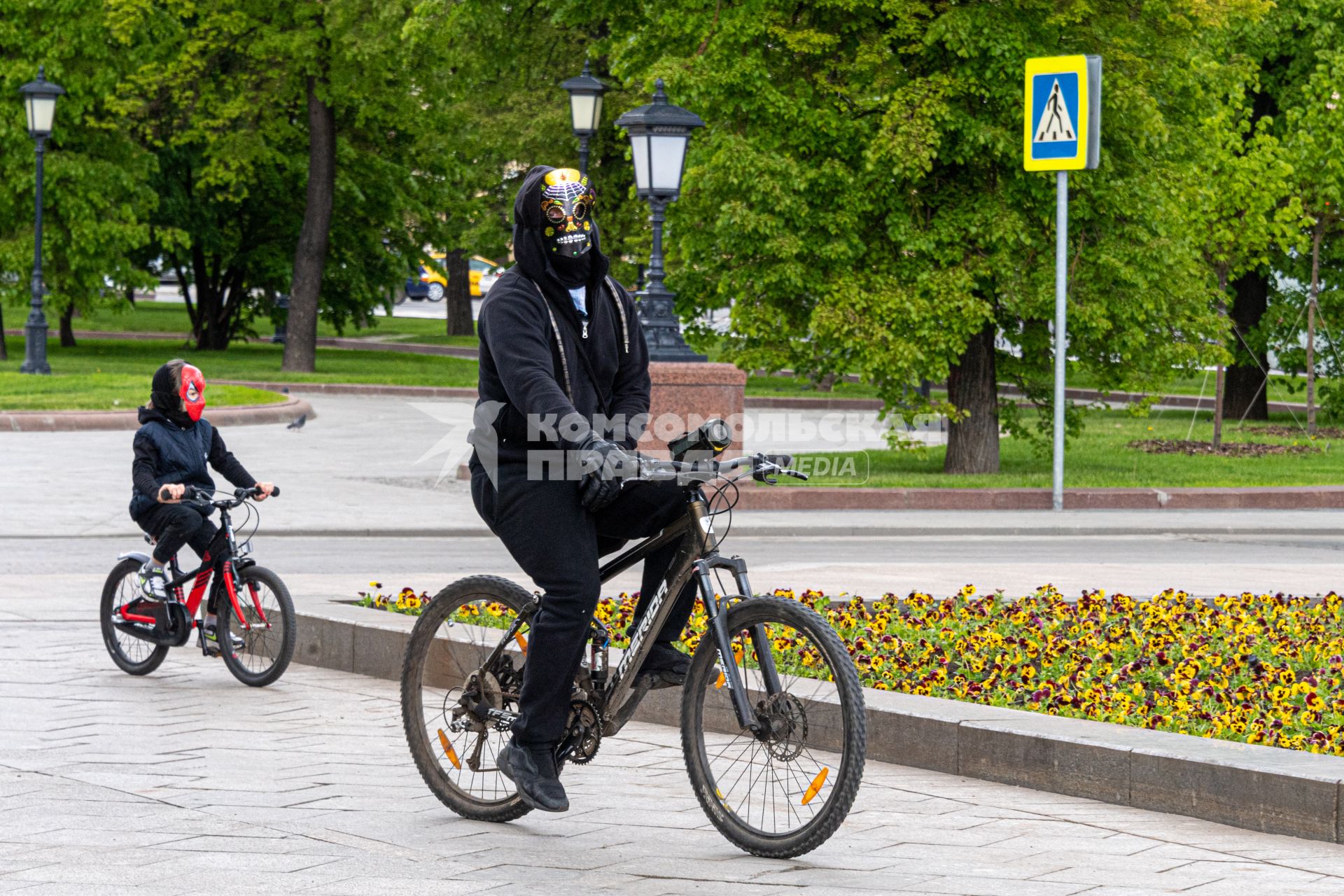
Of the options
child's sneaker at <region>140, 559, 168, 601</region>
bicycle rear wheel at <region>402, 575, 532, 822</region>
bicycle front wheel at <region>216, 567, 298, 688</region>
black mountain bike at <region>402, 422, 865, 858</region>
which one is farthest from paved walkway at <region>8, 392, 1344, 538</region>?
black mountain bike at <region>402, 422, 865, 858</region>

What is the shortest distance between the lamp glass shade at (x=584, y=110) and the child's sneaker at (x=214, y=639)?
14718mm

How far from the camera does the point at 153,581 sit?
8.23 metres

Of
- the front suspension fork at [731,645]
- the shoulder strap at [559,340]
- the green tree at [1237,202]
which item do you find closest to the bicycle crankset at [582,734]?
the front suspension fork at [731,645]

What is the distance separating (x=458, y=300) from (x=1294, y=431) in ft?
107

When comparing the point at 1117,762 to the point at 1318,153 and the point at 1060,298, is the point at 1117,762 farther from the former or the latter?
the point at 1318,153

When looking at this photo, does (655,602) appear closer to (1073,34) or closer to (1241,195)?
(1073,34)

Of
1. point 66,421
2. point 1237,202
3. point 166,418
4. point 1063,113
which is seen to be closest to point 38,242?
point 66,421

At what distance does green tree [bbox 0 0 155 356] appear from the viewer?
1336 inches

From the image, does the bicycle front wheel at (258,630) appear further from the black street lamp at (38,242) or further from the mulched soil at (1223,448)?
the black street lamp at (38,242)

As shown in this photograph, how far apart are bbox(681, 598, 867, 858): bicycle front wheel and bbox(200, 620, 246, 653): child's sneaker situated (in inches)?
138

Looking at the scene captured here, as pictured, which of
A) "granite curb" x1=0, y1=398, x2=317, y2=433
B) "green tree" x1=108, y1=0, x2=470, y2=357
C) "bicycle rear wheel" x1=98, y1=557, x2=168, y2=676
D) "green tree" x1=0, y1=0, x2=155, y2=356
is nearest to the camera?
"bicycle rear wheel" x1=98, y1=557, x2=168, y2=676

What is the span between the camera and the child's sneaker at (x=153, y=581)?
820 centimetres

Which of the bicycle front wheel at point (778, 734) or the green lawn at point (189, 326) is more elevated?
the green lawn at point (189, 326)

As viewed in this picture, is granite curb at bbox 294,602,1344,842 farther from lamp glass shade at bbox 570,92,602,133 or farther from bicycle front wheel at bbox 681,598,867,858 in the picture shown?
lamp glass shade at bbox 570,92,602,133
